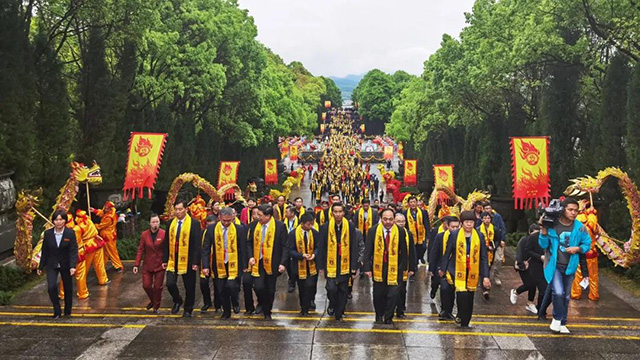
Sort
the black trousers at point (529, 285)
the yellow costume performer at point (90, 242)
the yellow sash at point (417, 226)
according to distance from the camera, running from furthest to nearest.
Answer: the yellow sash at point (417, 226), the yellow costume performer at point (90, 242), the black trousers at point (529, 285)

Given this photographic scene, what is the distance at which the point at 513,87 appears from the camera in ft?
72.1

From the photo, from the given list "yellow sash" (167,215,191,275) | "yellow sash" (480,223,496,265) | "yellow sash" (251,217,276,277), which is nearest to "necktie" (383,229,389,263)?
"yellow sash" (251,217,276,277)

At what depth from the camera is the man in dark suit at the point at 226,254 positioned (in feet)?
27.1

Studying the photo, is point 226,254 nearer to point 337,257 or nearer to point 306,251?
point 306,251

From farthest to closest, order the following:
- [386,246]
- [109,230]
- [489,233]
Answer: [109,230] → [489,233] → [386,246]

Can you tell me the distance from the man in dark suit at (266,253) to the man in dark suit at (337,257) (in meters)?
0.57

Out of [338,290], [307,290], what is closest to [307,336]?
[338,290]

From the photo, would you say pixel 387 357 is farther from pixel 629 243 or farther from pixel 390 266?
pixel 629 243

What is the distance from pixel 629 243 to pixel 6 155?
12970 millimetres

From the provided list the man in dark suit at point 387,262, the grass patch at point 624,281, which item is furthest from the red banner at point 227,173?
the man in dark suit at point 387,262

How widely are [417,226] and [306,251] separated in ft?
13.4

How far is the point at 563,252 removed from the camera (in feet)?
24.6

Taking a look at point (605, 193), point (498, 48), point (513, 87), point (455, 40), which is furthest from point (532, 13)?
point (455, 40)

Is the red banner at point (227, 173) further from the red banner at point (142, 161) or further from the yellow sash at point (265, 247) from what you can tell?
the yellow sash at point (265, 247)
